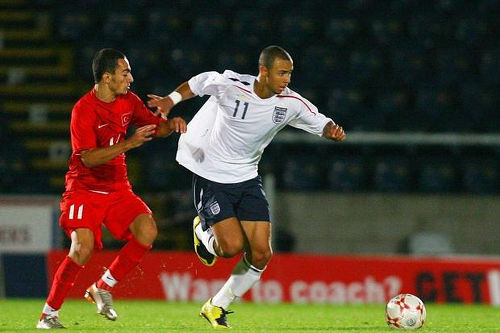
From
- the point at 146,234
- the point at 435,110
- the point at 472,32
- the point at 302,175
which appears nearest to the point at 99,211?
the point at 146,234

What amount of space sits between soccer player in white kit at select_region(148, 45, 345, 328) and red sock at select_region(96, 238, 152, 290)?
1.98 ft

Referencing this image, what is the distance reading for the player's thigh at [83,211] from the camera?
754 centimetres

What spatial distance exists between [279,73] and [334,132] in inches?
23.0

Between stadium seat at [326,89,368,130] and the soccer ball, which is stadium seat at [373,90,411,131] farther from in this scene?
the soccer ball

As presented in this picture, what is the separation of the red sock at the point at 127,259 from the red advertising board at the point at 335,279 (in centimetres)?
450

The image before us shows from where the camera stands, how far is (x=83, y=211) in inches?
298

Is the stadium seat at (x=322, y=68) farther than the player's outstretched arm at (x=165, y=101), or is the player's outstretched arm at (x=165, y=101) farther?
the stadium seat at (x=322, y=68)

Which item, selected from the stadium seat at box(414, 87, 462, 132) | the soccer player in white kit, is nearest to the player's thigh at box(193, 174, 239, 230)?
the soccer player in white kit

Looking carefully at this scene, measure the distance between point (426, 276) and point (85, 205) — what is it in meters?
5.97

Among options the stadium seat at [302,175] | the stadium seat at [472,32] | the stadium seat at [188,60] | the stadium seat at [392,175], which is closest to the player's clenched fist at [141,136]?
the stadium seat at [302,175]

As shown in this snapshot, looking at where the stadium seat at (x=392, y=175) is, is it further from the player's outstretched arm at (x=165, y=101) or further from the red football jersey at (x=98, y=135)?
the red football jersey at (x=98, y=135)

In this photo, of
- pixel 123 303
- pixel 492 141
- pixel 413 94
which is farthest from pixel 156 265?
pixel 413 94

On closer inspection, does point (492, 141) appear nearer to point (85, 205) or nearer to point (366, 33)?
point (366, 33)

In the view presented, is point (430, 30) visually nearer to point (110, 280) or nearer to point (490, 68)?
point (490, 68)
